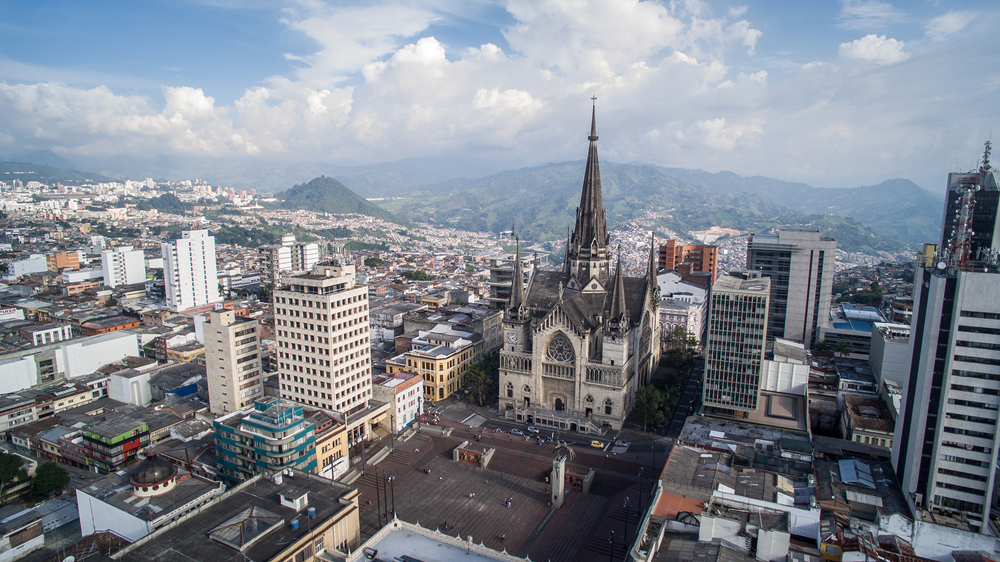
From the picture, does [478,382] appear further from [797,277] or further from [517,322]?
[797,277]

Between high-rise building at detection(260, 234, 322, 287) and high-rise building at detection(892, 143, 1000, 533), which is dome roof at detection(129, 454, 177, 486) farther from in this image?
high-rise building at detection(260, 234, 322, 287)

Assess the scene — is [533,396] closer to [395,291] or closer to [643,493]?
[643,493]

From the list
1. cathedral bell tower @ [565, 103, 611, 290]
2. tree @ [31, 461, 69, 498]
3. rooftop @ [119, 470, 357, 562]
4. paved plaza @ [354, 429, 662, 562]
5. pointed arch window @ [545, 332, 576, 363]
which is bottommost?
paved plaza @ [354, 429, 662, 562]

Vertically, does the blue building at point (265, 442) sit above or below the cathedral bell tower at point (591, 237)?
below

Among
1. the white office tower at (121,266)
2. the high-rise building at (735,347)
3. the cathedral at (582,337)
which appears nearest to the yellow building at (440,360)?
the cathedral at (582,337)

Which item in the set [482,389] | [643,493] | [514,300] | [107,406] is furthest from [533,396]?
[107,406]

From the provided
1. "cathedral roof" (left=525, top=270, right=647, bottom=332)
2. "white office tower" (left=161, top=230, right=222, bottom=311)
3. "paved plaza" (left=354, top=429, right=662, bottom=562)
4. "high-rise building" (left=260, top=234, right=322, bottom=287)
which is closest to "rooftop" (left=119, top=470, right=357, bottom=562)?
"paved plaza" (left=354, top=429, right=662, bottom=562)

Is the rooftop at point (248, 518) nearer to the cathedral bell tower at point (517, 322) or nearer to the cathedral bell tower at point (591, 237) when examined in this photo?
the cathedral bell tower at point (517, 322)
